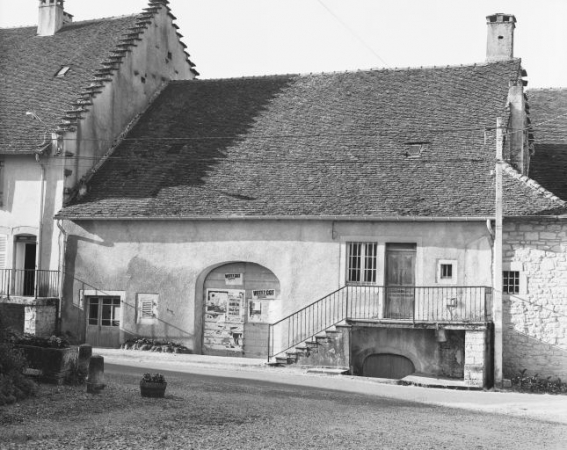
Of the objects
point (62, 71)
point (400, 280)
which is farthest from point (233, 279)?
point (62, 71)

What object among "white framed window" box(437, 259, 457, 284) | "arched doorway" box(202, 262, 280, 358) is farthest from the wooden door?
"arched doorway" box(202, 262, 280, 358)

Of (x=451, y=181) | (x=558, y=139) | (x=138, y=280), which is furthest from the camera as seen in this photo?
(x=558, y=139)

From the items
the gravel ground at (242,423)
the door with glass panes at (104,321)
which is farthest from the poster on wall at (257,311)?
the gravel ground at (242,423)

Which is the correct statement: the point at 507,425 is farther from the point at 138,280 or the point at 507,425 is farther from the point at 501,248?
the point at 138,280

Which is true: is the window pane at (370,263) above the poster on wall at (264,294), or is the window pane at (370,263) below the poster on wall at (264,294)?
above

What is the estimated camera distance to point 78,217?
29.5 meters

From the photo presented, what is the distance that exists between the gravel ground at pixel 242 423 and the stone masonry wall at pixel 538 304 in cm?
634

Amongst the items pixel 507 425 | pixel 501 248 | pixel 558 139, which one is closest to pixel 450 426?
pixel 507 425

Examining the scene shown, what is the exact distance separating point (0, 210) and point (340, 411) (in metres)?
17.5

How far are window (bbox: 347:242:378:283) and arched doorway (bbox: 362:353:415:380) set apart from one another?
221cm

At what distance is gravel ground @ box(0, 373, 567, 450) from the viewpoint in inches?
531

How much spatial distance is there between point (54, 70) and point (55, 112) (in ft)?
9.88

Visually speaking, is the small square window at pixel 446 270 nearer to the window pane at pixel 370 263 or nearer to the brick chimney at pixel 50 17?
the window pane at pixel 370 263

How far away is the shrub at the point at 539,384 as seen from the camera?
24094 mm
